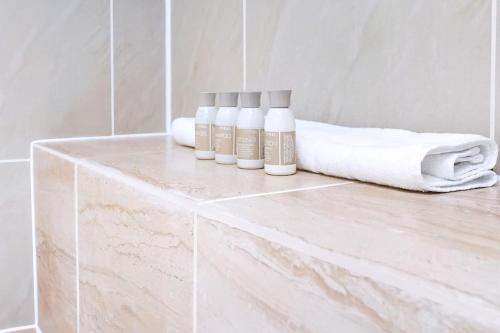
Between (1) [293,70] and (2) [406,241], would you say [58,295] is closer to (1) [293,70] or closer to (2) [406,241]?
(1) [293,70]

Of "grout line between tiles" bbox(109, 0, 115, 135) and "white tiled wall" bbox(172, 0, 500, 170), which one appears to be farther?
"grout line between tiles" bbox(109, 0, 115, 135)

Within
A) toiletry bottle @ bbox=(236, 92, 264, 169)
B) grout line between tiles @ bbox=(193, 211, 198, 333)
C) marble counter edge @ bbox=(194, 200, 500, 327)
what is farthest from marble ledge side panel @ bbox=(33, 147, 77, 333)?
marble counter edge @ bbox=(194, 200, 500, 327)

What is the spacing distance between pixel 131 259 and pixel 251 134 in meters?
0.27

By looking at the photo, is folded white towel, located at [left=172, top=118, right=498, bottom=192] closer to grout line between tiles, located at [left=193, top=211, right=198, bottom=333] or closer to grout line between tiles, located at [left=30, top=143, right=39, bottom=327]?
grout line between tiles, located at [left=193, top=211, right=198, bottom=333]

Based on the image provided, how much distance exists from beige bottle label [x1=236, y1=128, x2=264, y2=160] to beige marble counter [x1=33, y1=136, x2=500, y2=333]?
4 centimetres

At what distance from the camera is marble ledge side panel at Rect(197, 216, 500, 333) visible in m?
0.37

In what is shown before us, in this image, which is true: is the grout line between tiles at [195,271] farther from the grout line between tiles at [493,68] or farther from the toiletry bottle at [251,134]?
the grout line between tiles at [493,68]

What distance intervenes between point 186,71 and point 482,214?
1104 millimetres

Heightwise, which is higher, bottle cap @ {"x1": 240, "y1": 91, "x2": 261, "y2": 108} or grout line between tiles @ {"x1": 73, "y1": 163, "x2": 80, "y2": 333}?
bottle cap @ {"x1": 240, "y1": 91, "x2": 261, "y2": 108}

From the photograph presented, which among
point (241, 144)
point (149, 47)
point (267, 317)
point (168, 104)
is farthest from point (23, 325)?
point (267, 317)

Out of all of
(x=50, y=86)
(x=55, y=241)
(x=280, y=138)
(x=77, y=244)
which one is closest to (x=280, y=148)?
(x=280, y=138)

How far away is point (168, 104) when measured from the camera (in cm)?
165

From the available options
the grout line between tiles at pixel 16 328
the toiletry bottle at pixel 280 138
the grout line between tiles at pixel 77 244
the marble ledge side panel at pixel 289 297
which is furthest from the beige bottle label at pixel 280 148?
the grout line between tiles at pixel 16 328

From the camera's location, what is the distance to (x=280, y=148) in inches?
31.8
